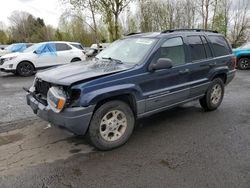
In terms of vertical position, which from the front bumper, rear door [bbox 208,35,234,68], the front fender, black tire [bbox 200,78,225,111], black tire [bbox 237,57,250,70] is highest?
rear door [bbox 208,35,234,68]

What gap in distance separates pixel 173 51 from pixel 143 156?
205 cm

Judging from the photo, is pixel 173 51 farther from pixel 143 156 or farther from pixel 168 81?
pixel 143 156

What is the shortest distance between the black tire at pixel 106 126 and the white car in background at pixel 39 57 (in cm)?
909

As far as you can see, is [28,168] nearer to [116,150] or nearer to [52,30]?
[116,150]

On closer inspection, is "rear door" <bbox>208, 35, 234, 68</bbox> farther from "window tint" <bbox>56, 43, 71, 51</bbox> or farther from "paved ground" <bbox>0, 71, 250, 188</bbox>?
"window tint" <bbox>56, 43, 71, 51</bbox>

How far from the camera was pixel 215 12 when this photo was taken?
2809 cm

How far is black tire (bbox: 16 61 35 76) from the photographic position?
36.8 feet

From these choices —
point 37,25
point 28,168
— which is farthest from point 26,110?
point 37,25

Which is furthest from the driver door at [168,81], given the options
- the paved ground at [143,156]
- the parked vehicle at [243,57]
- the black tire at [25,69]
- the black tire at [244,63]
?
the black tire at [244,63]

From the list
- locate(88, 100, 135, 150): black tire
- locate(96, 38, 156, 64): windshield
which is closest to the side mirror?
locate(96, 38, 156, 64): windshield

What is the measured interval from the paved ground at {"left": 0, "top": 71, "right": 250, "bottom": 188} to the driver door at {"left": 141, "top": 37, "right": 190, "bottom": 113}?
1.90ft

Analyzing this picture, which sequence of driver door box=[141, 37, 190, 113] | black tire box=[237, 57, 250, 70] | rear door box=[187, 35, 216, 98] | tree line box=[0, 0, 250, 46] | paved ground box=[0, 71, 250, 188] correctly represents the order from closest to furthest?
paved ground box=[0, 71, 250, 188]
driver door box=[141, 37, 190, 113]
rear door box=[187, 35, 216, 98]
black tire box=[237, 57, 250, 70]
tree line box=[0, 0, 250, 46]

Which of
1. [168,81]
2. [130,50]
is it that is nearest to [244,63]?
[168,81]

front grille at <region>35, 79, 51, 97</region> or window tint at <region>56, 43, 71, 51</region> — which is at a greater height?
window tint at <region>56, 43, 71, 51</region>
